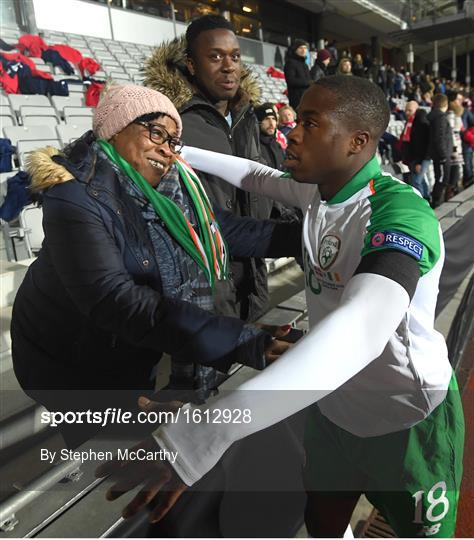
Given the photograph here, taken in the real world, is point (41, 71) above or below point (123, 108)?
above

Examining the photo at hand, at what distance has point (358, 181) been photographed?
1.07 m

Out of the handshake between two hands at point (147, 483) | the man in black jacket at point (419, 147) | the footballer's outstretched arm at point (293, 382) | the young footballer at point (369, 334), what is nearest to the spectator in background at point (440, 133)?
the man in black jacket at point (419, 147)

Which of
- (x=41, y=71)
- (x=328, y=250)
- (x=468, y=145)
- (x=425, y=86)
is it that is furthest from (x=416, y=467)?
(x=425, y=86)

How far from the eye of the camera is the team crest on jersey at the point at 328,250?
107cm

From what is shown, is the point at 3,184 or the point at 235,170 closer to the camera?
the point at 235,170

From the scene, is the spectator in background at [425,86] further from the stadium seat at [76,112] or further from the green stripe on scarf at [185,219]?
the green stripe on scarf at [185,219]

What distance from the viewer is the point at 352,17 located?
21.5 m

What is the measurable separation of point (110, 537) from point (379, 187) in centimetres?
90

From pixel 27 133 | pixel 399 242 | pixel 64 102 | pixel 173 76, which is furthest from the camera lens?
pixel 64 102

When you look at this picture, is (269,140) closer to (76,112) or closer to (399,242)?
(399,242)

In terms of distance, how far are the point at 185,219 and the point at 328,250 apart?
47 centimetres

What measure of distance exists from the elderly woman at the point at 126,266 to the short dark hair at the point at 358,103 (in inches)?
19.5

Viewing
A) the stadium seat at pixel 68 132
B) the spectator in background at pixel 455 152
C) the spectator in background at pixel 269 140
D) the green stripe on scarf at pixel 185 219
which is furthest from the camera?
the spectator in background at pixel 455 152

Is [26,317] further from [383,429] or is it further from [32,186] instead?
[383,429]
